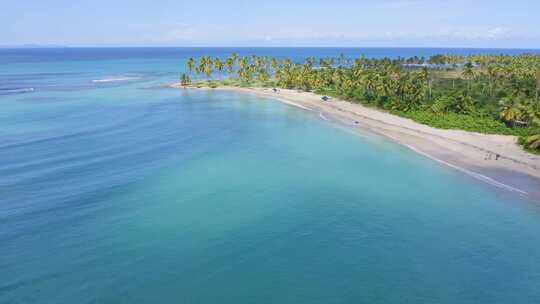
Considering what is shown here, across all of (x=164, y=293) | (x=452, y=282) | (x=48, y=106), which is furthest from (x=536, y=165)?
(x=48, y=106)

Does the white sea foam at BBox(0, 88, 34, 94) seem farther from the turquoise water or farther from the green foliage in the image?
the green foliage

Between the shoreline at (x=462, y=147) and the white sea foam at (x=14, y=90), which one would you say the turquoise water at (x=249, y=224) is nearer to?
the shoreline at (x=462, y=147)

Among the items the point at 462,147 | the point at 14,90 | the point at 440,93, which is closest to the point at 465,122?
the point at 462,147

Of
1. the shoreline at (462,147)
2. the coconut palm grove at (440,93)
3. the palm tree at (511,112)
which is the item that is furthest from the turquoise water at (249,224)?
the palm tree at (511,112)

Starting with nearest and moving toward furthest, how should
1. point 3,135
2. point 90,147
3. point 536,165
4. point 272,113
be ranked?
point 536,165
point 90,147
point 3,135
point 272,113

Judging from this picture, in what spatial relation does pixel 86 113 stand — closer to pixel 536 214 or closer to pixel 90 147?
pixel 90 147

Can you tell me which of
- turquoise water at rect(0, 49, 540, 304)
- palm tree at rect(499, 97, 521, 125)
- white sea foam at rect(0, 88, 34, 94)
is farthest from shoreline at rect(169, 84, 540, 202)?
white sea foam at rect(0, 88, 34, 94)
